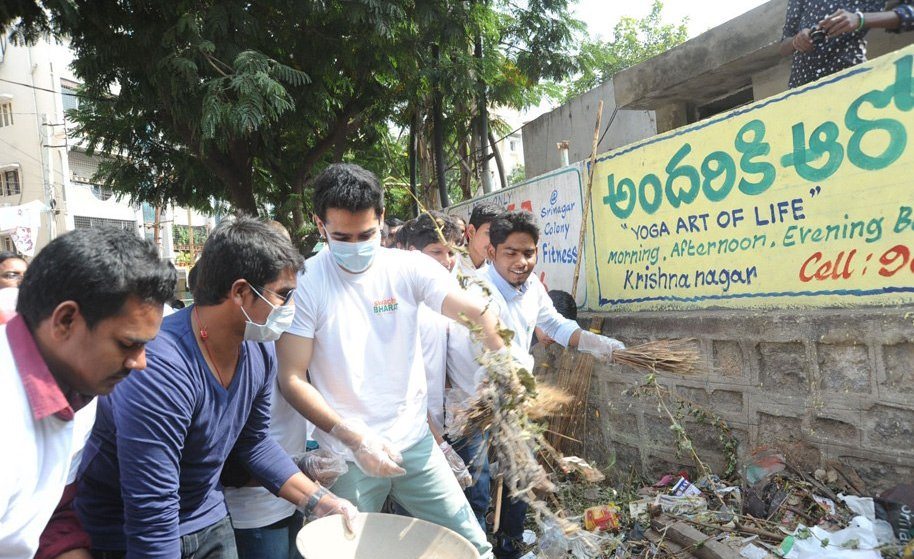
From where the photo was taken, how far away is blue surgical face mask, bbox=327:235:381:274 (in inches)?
92.9

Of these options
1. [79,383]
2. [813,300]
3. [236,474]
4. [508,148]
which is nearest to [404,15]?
[813,300]

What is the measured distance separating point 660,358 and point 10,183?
30360mm

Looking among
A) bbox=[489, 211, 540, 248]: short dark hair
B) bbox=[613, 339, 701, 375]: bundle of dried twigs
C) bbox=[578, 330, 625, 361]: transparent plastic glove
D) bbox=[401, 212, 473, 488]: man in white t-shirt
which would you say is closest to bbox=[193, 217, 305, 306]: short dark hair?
bbox=[401, 212, 473, 488]: man in white t-shirt

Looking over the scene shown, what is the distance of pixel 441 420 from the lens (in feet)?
9.61

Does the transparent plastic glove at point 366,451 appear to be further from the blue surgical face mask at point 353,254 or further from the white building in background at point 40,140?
the white building in background at point 40,140

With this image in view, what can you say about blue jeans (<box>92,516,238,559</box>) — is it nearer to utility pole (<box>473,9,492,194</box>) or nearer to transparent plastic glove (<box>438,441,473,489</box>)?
transparent plastic glove (<box>438,441,473,489</box>)

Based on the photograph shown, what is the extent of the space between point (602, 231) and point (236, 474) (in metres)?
3.16

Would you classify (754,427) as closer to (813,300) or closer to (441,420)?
(813,300)

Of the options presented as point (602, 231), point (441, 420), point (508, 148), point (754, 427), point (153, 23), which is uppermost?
point (508, 148)

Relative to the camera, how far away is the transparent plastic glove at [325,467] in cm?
224

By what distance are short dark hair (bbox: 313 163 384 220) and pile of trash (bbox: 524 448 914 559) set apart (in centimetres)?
152

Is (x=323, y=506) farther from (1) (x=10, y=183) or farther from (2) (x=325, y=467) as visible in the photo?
(1) (x=10, y=183)

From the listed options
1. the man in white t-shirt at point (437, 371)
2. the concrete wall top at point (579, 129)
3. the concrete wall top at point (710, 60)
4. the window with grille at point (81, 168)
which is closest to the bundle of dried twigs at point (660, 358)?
the man in white t-shirt at point (437, 371)

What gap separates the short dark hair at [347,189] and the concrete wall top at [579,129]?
20.7 feet
